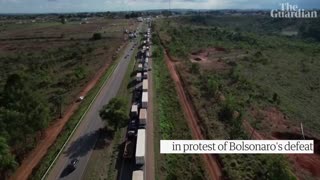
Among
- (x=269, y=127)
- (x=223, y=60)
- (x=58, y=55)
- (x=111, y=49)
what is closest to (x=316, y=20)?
(x=223, y=60)

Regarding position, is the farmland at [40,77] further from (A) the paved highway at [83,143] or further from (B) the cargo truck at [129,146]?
(B) the cargo truck at [129,146]

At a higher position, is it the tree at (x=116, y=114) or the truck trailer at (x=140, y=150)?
the tree at (x=116, y=114)

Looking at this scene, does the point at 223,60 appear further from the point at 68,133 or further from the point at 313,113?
the point at 68,133

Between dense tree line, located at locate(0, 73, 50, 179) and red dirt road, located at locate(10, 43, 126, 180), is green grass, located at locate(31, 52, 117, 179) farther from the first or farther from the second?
dense tree line, located at locate(0, 73, 50, 179)

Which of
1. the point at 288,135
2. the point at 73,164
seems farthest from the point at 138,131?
the point at 288,135

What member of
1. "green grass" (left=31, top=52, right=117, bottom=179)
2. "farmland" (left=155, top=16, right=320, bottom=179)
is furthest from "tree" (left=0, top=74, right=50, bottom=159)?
"farmland" (left=155, top=16, right=320, bottom=179)

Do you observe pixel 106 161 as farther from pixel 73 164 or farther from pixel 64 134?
pixel 64 134

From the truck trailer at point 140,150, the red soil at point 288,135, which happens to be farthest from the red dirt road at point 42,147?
the red soil at point 288,135
